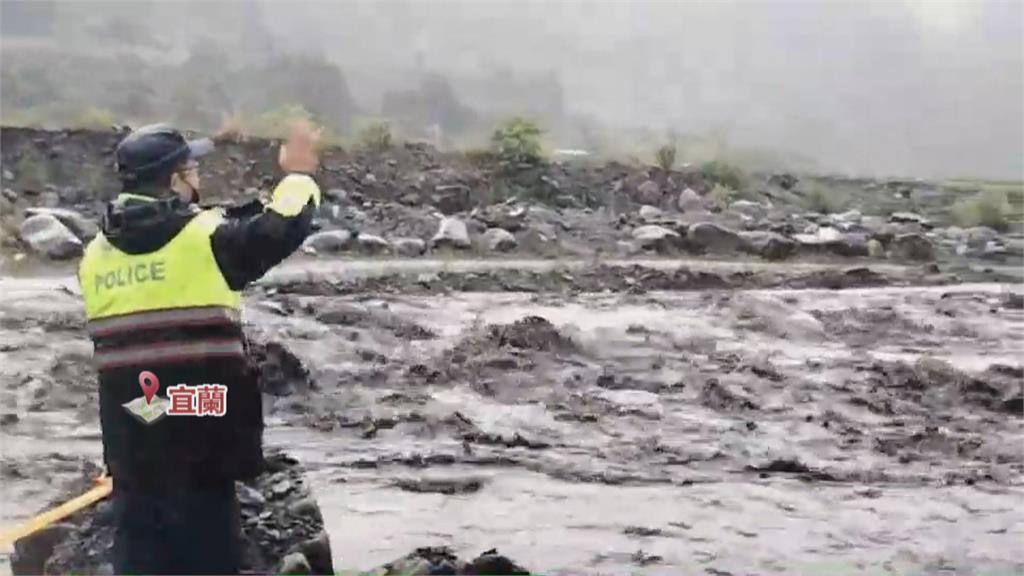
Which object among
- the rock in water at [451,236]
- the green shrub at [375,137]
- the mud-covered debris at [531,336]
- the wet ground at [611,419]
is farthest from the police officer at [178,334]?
the rock in water at [451,236]

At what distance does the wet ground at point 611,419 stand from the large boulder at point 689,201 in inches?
82.8

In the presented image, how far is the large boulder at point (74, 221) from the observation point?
733 cm

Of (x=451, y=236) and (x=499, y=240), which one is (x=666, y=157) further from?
(x=451, y=236)

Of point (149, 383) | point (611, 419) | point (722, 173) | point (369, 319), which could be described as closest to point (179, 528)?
point (149, 383)

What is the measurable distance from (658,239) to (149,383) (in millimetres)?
7536

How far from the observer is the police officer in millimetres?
2072

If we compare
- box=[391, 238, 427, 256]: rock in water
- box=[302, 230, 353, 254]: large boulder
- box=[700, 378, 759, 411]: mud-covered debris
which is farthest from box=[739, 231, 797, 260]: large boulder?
box=[700, 378, 759, 411]: mud-covered debris

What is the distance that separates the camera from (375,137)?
869 cm

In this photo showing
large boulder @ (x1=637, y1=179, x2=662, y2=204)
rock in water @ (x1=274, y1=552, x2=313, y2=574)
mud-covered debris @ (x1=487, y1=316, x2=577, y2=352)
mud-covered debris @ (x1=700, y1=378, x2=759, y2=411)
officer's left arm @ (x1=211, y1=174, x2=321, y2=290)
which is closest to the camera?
officer's left arm @ (x1=211, y1=174, x2=321, y2=290)

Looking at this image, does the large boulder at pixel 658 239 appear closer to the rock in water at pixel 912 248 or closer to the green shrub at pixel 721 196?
the green shrub at pixel 721 196

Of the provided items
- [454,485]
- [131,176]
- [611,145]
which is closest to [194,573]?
[131,176]

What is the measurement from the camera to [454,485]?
4.27 m

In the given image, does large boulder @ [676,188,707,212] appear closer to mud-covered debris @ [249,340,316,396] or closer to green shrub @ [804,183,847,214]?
green shrub @ [804,183,847,214]

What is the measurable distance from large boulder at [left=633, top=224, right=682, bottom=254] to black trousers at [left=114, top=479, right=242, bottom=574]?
7.31m
